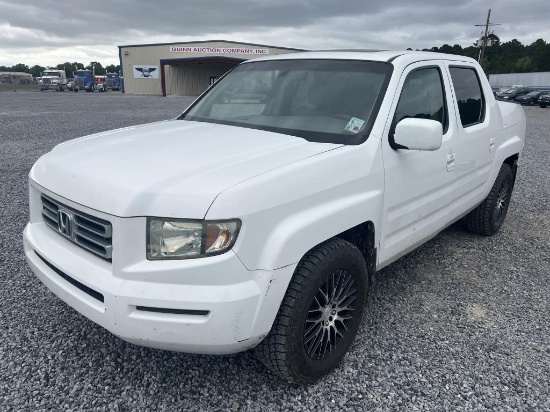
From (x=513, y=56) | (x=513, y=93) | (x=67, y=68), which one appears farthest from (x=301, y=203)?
(x=67, y=68)

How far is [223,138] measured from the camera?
2805 mm

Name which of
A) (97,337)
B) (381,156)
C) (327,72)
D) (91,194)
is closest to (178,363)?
(97,337)

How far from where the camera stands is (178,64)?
43.6 m

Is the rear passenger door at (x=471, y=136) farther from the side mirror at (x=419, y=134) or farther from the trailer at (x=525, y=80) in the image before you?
the trailer at (x=525, y=80)

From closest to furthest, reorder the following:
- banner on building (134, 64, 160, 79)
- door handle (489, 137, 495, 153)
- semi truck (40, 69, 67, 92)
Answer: door handle (489, 137, 495, 153), banner on building (134, 64, 160, 79), semi truck (40, 69, 67, 92)

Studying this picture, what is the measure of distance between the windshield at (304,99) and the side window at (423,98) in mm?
183

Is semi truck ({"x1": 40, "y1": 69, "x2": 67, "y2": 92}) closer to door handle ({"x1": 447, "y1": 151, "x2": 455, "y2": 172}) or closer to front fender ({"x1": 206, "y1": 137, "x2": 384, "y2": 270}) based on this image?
door handle ({"x1": 447, "y1": 151, "x2": 455, "y2": 172})

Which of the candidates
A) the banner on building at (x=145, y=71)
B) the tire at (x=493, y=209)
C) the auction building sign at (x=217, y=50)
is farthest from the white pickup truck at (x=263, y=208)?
the banner on building at (x=145, y=71)

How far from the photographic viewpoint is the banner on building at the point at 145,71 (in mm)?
47469

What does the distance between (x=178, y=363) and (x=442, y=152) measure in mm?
2265

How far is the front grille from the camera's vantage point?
2.09 meters

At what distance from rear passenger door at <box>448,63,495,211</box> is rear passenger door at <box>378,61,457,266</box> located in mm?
156

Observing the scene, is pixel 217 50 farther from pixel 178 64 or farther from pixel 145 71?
pixel 145 71

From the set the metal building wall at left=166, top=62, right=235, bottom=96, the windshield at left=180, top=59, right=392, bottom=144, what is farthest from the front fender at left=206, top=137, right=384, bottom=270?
the metal building wall at left=166, top=62, right=235, bottom=96
